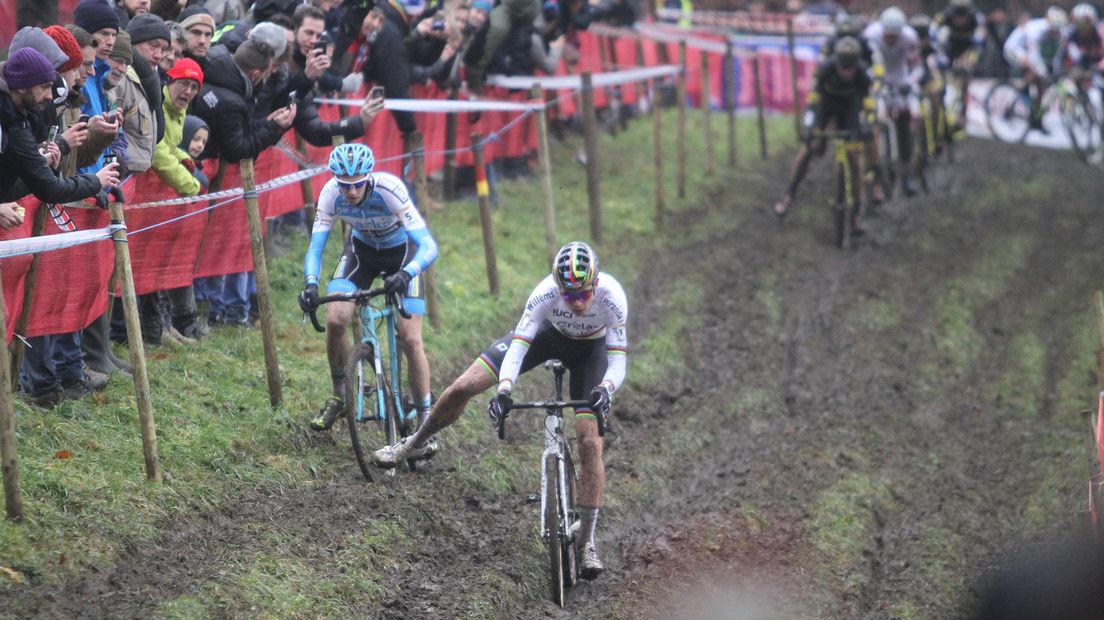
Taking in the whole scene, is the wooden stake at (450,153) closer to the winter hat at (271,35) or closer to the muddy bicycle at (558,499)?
the winter hat at (271,35)

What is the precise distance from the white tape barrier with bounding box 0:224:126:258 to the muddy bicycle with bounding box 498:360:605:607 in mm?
2743

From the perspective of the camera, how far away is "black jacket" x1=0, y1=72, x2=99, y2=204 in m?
7.86

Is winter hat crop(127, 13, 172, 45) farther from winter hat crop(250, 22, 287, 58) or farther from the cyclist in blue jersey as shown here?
the cyclist in blue jersey

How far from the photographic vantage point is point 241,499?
29.3 ft

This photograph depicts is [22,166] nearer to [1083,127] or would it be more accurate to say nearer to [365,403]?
[365,403]

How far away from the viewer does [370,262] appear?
1011cm

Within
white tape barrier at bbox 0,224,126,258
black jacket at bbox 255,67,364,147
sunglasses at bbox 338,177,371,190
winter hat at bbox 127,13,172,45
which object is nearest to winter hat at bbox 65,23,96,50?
winter hat at bbox 127,13,172,45

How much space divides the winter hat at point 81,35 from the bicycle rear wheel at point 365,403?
8.95 feet

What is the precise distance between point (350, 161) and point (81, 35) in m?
1.95

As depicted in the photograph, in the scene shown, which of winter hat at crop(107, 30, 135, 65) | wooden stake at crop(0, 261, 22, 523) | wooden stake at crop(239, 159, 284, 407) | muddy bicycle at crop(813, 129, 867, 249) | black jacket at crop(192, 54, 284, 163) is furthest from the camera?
muddy bicycle at crop(813, 129, 867, 249)

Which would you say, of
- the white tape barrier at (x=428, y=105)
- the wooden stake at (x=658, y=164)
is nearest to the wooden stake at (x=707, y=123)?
the wooden stake at (x=658, y=164)

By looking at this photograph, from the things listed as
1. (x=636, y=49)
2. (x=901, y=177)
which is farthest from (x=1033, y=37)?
(x=636, y=49)

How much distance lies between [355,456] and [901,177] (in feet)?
47.1

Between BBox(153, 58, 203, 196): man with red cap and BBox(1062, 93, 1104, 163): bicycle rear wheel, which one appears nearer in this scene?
BBox(153, 58, 203, 196): man with red cap
